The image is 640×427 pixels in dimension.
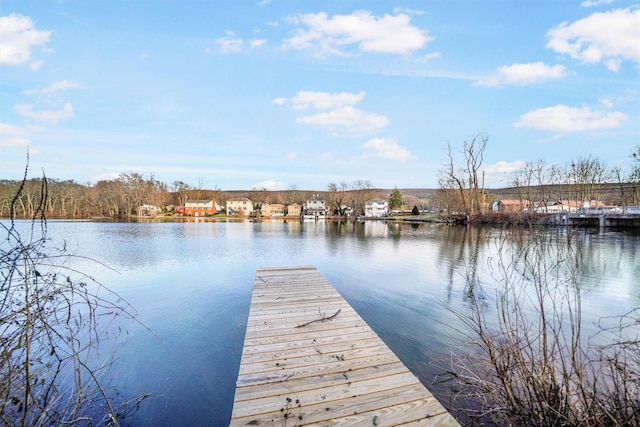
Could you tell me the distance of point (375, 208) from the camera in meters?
67.0

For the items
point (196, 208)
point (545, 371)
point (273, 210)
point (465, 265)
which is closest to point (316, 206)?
point (273, 210)

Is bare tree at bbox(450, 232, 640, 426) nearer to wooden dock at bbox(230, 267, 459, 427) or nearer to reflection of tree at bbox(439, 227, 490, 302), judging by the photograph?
wooden dock at bbox(230, 267, 459, 427)

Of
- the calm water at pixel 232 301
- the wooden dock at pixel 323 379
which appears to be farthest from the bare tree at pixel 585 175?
the wooden dock at pixel 323 379

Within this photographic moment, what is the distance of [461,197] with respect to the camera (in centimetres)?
3775

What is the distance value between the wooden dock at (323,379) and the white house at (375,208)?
6220 cm

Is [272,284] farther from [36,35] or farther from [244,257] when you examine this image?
[36,35]

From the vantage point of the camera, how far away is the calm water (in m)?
3.80

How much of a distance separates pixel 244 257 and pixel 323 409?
11369 mm

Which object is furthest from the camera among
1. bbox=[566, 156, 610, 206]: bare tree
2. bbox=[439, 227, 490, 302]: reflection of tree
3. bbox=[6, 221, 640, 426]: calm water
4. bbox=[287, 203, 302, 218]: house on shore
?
bbox=[287, 203, 302, 218]: house on shore

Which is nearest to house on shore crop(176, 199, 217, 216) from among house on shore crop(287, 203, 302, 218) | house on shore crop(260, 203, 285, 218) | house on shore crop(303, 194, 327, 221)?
house on shore crop(260, 203, 285, 218)

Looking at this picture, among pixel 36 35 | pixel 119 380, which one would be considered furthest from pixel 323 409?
pixel 36 35

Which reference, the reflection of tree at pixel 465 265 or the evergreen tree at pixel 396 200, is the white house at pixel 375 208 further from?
the reflection of tree at pixel 465 265

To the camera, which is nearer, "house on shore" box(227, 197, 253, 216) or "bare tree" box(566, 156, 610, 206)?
"bare tree" box(566, 156, 610, 206)

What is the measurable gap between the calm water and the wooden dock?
0.88m
